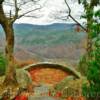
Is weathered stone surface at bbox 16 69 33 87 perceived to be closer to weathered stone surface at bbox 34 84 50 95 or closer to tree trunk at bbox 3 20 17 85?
weathered stone surface at bbox 34 84 50 95

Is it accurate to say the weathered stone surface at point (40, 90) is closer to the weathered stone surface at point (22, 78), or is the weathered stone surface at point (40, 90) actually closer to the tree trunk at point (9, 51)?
the weathered stone surface at point (22, 78)

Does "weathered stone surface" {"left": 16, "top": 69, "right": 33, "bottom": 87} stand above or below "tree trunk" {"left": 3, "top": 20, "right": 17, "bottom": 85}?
below

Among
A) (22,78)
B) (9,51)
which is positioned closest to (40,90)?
(22,78)

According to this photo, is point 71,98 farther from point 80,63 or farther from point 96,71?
point 80,63

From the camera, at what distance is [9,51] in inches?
817

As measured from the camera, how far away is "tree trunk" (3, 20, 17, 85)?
2056 centimetres

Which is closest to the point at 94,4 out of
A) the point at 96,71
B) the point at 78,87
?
the point at 78,87

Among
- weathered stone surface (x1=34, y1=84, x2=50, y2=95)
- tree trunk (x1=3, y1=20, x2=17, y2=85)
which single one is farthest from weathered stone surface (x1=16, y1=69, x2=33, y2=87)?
tree trunk (x1=3, y1=20, x2=17, y2=85)

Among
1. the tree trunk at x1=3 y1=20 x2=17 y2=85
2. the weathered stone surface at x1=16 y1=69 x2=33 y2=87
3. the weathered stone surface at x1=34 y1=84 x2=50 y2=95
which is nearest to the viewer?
the weathered stone surface at x1=34 y1=84 x2=50 y2=95

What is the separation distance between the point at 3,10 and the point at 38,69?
319 inches

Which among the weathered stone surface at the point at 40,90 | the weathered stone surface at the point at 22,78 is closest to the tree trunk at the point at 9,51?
the weathered stone surface at the point at 22,78

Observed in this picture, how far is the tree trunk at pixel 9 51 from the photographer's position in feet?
67.5

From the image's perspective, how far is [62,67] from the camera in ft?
89.2

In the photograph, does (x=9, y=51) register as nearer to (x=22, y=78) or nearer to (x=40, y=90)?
(x=40, y=90)
